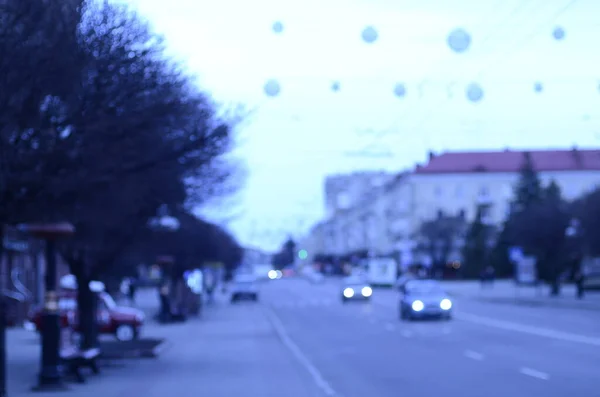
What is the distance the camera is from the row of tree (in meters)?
11.5

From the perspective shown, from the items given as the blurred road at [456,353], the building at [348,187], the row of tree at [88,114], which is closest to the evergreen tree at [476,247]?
the building at [348,187]

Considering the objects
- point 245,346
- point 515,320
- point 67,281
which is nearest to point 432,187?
point 67,281

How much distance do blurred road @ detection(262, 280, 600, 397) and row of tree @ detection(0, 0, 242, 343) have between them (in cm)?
486

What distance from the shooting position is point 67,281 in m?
51.3

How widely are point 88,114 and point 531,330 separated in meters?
21.9

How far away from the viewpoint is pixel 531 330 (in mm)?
31875

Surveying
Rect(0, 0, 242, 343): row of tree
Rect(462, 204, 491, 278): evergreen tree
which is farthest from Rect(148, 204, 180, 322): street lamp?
Rect(462, 204, 491, 278): evergreen tree

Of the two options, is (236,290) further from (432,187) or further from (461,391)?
(461,391)

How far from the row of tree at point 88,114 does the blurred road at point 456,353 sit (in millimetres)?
4858

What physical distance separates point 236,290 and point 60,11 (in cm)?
6240

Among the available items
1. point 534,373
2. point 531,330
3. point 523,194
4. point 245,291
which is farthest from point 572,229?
point 534,373

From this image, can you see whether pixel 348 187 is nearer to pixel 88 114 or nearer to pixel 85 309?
pixel 85 309

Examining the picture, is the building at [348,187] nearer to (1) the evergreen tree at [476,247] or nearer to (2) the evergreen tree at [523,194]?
(1) the evergreen tree at [476,247]

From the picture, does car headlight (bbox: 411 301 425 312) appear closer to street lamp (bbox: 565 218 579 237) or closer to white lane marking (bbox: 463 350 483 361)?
white lane marking (bbox: 463 350 483 361)
